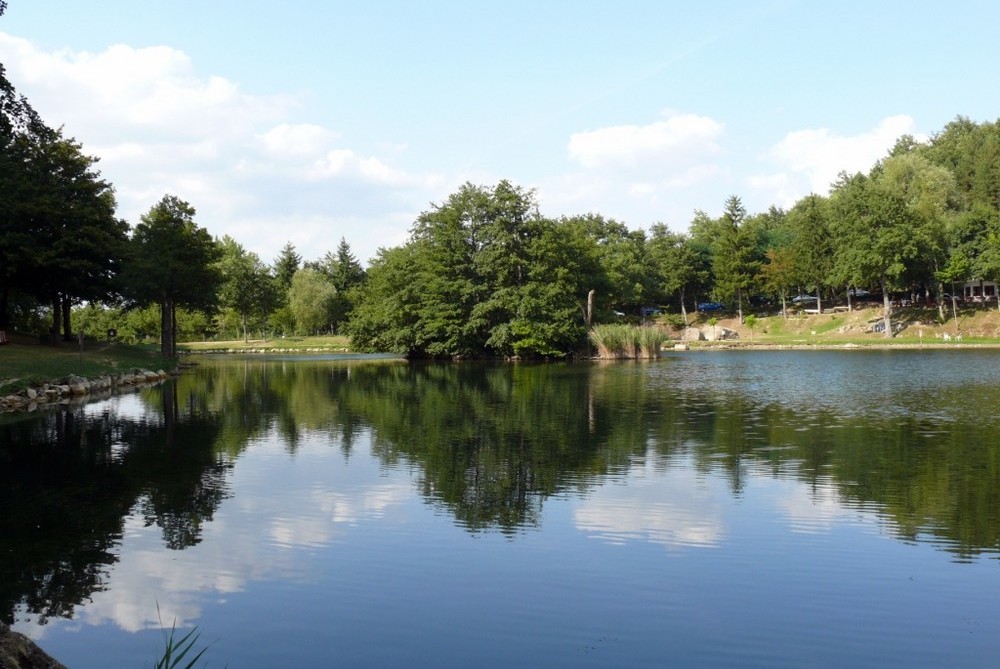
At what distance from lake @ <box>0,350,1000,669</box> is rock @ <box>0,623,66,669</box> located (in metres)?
1.95

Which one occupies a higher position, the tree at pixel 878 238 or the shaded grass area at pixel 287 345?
the tree at pixel 878 238

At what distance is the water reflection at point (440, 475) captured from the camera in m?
10.3

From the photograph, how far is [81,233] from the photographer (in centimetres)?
4341

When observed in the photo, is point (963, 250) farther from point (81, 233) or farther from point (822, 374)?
point (81, 233)

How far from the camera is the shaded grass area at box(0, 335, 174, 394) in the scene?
1257 inches

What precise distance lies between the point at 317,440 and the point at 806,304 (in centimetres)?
8720

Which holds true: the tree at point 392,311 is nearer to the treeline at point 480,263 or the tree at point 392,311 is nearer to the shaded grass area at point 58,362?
the treeline at point 480,263

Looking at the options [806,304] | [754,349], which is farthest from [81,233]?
[806,304]

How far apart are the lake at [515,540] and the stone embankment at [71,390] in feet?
17.9

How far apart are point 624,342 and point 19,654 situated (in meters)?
54.9

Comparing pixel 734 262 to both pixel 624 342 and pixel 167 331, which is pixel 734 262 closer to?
pixel 624 342

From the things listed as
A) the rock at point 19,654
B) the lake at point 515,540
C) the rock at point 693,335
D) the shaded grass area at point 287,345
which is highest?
the shaded grass area at point 287,345

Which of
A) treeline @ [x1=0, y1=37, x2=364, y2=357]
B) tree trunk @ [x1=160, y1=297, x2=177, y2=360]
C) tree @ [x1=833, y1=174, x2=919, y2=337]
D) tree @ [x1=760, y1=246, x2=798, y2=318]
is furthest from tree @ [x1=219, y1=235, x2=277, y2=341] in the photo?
tree @ [x1=833, y1=174, x2=919, y2=337]

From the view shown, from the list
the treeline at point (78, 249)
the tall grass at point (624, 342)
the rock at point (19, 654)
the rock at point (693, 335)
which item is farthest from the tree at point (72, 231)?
the rock at point (693, 335)
